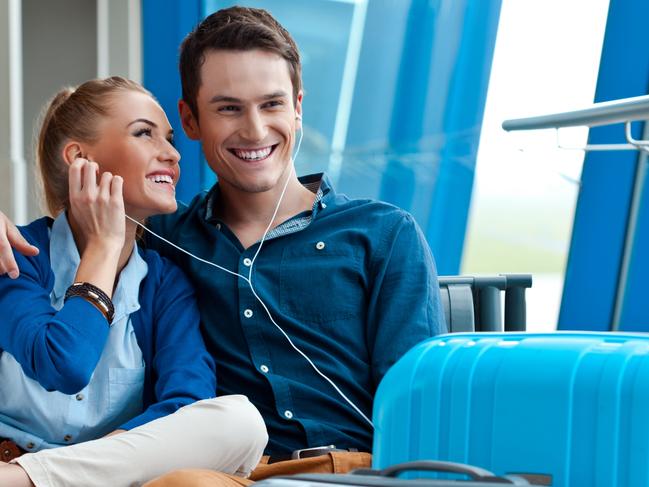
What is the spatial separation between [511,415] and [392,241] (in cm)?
60

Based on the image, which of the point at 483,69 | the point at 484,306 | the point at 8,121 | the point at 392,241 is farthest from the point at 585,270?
the point at 8,121

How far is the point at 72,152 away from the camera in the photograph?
180 centimetres

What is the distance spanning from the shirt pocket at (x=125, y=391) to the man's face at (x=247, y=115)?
0.38m

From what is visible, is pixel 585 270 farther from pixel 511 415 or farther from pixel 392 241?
pixel 511 415

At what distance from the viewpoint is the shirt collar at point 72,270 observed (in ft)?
5.48

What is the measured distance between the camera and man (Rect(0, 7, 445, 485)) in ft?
5.53

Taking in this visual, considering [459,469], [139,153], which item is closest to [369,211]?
[139,153]

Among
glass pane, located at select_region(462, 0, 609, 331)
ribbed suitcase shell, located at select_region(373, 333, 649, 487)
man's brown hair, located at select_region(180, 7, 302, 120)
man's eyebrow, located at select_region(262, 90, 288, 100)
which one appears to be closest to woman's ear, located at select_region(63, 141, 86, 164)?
man's brown hair, located at select_region(180, 7, 302, 120)

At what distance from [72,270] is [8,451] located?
311 millimetres

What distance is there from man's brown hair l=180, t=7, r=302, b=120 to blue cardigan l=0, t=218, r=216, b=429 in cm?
33

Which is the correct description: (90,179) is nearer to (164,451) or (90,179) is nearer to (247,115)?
(247,115)

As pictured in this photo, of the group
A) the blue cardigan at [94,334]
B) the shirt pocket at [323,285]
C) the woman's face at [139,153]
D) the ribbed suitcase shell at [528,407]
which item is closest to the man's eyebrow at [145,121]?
the woman's face at [139,153]

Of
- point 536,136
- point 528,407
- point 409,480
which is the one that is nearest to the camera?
point 409,480

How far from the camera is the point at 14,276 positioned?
157cm
